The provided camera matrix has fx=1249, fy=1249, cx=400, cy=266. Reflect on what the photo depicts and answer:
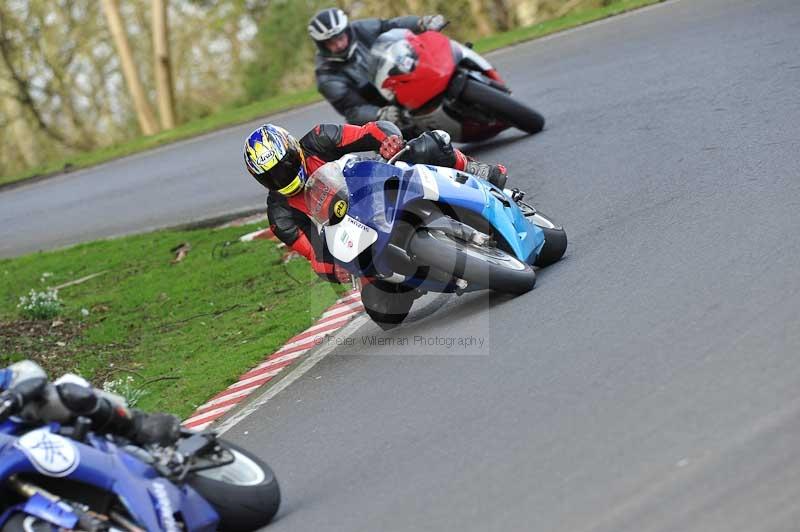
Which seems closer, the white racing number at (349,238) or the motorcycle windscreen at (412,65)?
the white racing number at (349,238)

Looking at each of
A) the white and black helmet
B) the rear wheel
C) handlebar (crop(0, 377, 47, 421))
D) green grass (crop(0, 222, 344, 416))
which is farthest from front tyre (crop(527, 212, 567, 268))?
the white and black helmet

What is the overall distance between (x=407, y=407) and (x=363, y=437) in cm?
33

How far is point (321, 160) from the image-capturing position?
8.53m

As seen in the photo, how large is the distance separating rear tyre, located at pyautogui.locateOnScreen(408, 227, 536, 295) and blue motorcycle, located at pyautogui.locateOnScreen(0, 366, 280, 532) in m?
2.33

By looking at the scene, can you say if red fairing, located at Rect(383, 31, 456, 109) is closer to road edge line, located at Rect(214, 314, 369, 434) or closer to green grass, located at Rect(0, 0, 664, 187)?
road edge line, located at Rect(214, 314, 369, 434)

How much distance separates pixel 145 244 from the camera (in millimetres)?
13812

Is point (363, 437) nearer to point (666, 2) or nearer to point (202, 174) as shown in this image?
point (202, 174)

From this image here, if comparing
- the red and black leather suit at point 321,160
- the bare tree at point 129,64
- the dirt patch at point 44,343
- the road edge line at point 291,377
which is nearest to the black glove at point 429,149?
the red and black leather suit at point 321,160

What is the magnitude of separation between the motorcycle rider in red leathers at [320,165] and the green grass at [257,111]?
35.2 feet

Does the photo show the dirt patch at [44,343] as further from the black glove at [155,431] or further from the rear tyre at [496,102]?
the black glove at [155,431]

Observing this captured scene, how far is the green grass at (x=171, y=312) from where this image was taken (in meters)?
9.24

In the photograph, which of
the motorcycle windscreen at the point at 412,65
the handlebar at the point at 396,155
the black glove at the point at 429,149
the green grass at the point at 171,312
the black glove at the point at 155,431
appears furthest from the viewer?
the motorcycle windscreen at the point at 412,65

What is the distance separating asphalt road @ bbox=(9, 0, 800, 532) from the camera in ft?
15.1

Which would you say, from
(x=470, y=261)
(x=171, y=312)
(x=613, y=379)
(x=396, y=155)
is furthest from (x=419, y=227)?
(x=171, y=312)
